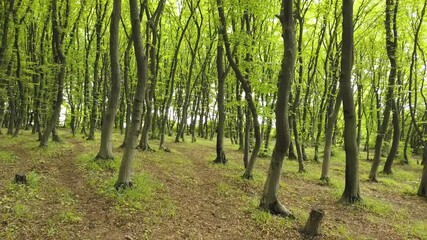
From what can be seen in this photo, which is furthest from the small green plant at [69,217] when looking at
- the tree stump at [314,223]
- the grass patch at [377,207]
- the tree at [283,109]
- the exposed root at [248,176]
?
the grass patch at [377,207]

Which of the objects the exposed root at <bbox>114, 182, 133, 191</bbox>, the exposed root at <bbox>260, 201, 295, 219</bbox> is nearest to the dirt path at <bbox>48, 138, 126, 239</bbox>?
the exposed root at <bbox>114, 182, 133, 191</bbox>

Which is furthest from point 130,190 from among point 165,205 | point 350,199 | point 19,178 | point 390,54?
point 390,54

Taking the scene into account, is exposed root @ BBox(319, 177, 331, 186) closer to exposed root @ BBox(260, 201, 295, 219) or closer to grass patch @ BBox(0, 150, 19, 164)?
exposed root @ BBox(260, 201, 295, 219)

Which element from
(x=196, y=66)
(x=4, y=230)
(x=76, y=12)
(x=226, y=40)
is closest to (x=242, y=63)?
(x=226, y=40)

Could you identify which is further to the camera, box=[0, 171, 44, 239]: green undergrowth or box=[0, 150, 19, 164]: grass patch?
box=[0, 150, 19, 164]: grass patch

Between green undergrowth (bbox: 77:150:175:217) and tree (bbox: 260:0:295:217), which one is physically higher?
tree (bbox: 260:0:295:217)

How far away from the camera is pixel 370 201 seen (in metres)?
11.1

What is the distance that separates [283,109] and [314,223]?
3.01 meters

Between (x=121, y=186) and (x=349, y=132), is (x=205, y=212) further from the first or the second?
(x=349, y=132)

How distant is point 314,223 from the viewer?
25.2 feet

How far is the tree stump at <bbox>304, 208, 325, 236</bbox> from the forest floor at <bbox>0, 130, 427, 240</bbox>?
0.23 m

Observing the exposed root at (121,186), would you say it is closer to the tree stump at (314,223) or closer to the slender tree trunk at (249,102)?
the tree stump at (314,223)

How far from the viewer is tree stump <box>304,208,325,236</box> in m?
7.63

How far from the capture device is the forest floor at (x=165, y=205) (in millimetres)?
6820
